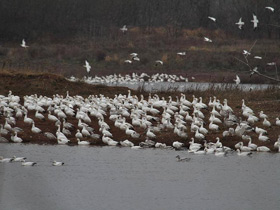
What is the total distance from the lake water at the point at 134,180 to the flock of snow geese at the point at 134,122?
18.7 inches

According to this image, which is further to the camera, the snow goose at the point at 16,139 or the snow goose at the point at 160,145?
the snow goose at the point at 16,139

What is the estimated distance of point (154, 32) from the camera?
197ft

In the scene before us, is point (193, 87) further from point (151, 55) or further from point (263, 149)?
point (263, 149)

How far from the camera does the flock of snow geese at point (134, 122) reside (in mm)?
21188

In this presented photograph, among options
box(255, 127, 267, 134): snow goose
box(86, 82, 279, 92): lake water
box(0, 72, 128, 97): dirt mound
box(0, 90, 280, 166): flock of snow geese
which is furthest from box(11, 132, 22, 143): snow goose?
box(86, 82, 279, 92): lake water

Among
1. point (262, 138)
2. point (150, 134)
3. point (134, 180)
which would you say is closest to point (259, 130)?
point (262, 138)

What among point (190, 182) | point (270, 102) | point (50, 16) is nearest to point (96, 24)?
point (50, 16)

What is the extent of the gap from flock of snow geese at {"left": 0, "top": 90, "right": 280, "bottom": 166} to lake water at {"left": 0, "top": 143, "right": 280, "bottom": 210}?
1.56ft

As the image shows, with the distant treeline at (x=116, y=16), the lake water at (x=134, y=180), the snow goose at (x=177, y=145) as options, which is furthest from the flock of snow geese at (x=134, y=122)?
the distant treeline at (x=116, y=16)

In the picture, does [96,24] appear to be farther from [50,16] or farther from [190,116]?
[190,116]

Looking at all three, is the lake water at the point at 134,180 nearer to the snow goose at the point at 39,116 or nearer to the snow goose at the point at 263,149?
the snow goose at the point at 263,149

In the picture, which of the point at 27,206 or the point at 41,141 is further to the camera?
the point at 41,141

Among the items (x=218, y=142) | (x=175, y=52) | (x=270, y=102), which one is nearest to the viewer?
(x=218, y=142)

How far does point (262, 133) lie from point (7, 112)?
908 cm
